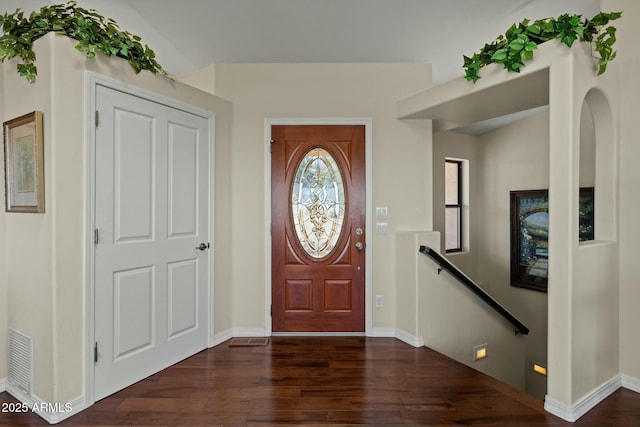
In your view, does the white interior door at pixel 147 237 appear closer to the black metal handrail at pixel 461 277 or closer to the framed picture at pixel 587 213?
the black metal handrail at pixel 461 277

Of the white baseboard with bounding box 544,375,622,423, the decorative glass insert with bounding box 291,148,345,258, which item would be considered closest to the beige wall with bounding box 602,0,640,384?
the white baseboard with bounding box 544,375,622,423

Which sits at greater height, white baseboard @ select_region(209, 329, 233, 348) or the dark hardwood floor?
white baseboard @ select_region(209, 329, 233, 348)

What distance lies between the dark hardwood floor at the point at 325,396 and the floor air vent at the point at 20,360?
0.15 meters

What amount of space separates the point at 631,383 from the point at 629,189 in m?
1.36

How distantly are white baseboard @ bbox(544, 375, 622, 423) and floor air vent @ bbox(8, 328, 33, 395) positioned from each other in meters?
3.23

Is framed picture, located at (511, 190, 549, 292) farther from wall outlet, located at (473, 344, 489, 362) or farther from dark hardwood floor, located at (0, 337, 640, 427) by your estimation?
dark hardwood floor, located at (0, 337, 640, 427)

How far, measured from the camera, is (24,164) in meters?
2.12

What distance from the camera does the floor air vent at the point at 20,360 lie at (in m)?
2.13

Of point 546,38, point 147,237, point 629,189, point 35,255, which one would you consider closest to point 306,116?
point 147,237

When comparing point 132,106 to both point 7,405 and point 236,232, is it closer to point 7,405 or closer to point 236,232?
point 236,232

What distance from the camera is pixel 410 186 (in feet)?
11.0

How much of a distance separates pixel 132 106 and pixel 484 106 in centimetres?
275

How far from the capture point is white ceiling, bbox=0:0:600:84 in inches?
101

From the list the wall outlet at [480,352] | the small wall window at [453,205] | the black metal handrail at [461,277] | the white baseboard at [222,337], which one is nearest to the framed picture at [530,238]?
the small wall window at [453,205]
